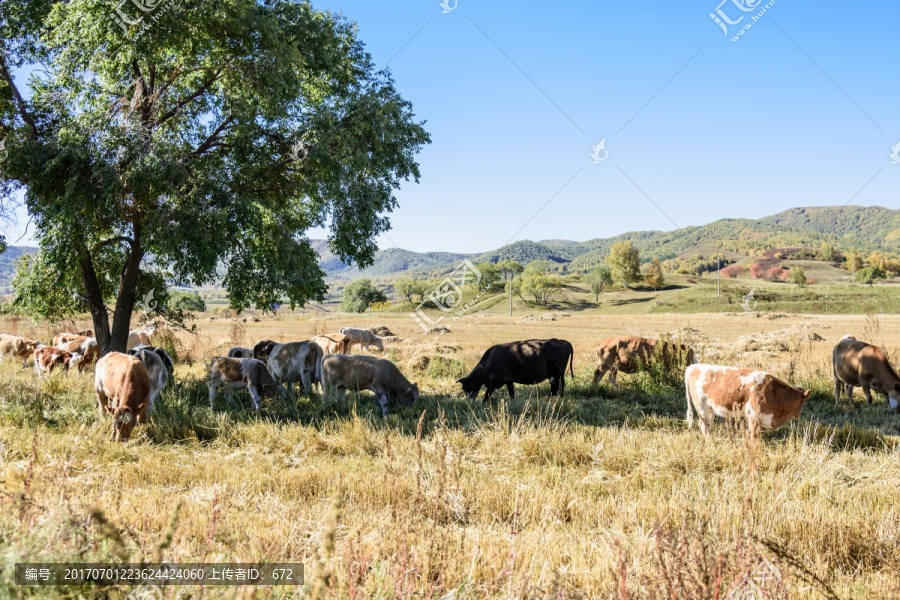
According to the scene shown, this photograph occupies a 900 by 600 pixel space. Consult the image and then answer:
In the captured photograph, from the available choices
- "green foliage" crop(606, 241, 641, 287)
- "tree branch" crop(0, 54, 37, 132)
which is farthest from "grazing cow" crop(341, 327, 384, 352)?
"green foliage" crop(606, 241, 641, 287)

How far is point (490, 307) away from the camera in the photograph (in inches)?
3816

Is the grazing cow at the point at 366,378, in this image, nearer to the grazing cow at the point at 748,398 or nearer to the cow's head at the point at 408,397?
the cow's head at the point at 408,397

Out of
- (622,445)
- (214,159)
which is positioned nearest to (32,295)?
(214,159)

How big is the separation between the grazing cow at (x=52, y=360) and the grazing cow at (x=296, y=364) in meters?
5.17

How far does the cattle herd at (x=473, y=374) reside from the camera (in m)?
8.53

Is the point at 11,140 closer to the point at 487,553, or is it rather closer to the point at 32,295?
the point at 32,295

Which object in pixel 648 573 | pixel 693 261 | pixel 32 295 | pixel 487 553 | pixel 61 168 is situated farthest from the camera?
pixel 693 261

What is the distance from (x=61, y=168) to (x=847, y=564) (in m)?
13.6

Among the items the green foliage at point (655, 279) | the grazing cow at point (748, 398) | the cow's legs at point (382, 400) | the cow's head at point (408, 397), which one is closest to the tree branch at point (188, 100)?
the cow's legs at point (382, 400)

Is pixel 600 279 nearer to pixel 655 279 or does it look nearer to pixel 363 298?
pixel 655 279

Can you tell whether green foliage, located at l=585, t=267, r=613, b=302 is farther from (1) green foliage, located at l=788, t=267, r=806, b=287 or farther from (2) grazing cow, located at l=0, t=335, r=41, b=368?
(2) grazing cow, located at l=0, t=335, r=41, b=368

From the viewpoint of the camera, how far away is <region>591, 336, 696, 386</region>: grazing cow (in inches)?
562

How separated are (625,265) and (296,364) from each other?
10753cm

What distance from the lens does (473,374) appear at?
13266 mm
